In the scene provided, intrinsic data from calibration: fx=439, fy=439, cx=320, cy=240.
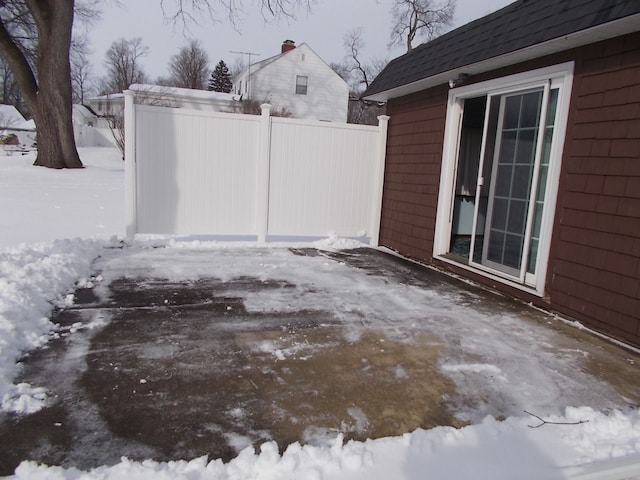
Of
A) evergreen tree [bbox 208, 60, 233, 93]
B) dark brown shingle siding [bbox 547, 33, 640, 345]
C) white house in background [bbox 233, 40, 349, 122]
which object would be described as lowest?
dark brown shingle siding [bbox 547, 33, 640, 345]

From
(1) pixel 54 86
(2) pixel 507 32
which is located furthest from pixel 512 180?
(1) pixel 54 86

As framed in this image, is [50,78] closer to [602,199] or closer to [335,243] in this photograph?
[335,243]

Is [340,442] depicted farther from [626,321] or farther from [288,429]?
[626,321]

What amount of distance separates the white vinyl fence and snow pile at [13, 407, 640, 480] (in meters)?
→ 4.95

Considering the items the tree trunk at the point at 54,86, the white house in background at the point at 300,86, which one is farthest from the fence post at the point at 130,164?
the white house in background at the point at 300,86

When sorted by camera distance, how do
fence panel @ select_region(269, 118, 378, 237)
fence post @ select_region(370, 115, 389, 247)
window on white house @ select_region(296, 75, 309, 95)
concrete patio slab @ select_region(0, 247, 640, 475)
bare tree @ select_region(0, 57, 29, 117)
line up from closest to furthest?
concrete patio slab @ select_region(0, 247, 640, 475) < fence panel @ select_region(269, 118, 378, 237) < fence post @ select_region(370, 115, 389, 247) < window on white house @ select_region(296, 75, 309, 95) < bare tree @ select_region(0, 57, 29, 117)

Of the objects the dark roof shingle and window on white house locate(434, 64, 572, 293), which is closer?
the dark roof shingle

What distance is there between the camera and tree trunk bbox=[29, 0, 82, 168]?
1195cm

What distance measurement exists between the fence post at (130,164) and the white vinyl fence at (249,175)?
0.01 m

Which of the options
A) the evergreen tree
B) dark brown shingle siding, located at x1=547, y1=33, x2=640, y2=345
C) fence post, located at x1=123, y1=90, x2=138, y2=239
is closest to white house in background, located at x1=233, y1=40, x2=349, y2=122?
fence post, located at x1=123, y1=90, x2=138, y2=239

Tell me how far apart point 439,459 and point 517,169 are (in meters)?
3.61

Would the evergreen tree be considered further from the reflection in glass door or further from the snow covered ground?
the snow covered ground

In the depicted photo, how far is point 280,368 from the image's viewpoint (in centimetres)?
271

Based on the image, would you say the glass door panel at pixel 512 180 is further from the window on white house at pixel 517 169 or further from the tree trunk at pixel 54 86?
the tree trunk at pixel 54 86
